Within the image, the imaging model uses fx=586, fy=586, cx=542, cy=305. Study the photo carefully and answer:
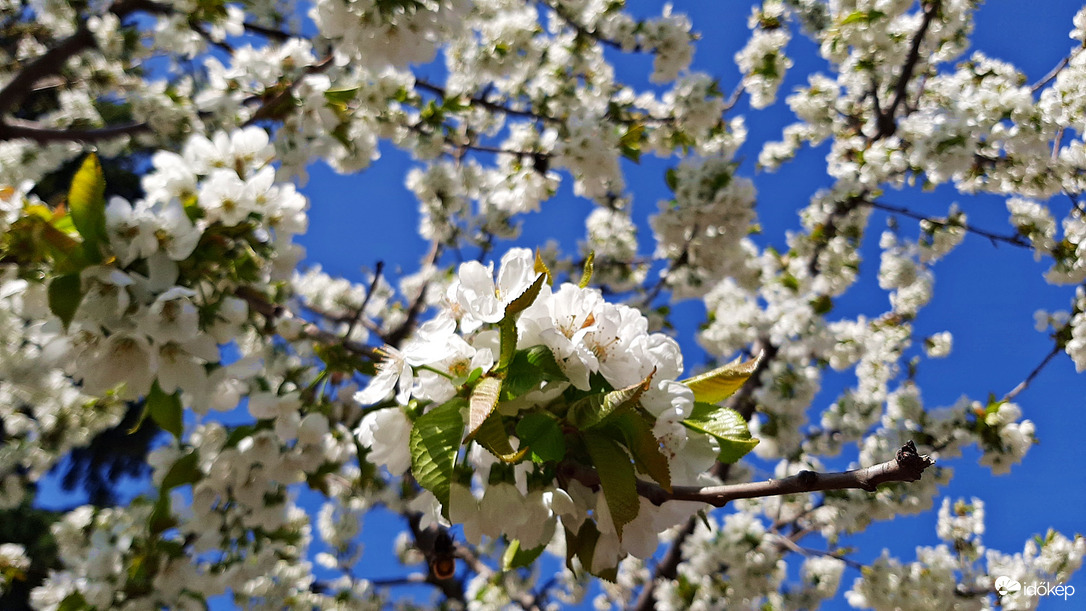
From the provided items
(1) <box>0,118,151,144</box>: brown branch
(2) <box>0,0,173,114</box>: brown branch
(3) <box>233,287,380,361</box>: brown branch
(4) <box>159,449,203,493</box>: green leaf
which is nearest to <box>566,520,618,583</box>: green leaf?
(3) <box>233,287,380,361</box>: brown branch

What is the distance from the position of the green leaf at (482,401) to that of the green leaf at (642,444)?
0.52 feet

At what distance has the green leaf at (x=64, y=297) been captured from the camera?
0.97 meters

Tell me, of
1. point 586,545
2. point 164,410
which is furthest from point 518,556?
point 164,410

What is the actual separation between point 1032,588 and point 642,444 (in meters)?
2.97

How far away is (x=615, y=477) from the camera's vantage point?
0.77m

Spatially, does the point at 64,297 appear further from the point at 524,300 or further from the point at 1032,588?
the point at 1032,588

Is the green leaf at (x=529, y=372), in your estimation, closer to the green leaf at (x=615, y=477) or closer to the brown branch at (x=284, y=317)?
the green leaf at (x=615, y=477)

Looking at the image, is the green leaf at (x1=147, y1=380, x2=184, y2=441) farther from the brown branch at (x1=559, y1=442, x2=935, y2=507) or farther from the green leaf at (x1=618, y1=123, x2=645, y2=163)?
the green leaf at (x1=618, y1=123, x2=645, y2=163)

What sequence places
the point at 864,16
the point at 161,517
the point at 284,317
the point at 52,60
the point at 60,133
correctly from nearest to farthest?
1. the point at 284,317
2. the point at 161,517
3. the point at 60,133
4. the point at 52,60
5. the point at 864,16

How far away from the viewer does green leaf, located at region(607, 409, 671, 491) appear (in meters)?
0.75

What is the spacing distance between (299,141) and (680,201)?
5.68 ft

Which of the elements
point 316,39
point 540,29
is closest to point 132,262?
point 316,39

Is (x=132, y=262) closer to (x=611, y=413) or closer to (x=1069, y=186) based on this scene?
(x=611, y=413)

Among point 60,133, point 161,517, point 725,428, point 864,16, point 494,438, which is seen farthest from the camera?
point 864,16
